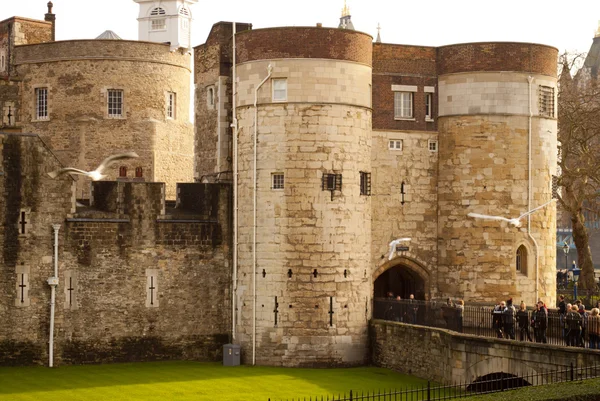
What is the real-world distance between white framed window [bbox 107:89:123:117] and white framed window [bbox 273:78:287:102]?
55.6 feet

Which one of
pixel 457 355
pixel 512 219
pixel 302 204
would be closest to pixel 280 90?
pixel 302 204

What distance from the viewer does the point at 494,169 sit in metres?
44.0

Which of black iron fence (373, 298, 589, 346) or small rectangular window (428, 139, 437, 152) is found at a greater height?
small rectangular window (428, 139, 437, 152)

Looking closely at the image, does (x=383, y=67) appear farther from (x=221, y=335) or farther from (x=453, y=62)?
(x=221, y=335)

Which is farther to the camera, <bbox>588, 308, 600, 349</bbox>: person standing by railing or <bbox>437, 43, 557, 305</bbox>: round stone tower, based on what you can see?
<bbox>437, 43, 557, 305</bbox>: round stone tower

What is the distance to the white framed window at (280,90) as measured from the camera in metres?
41.5

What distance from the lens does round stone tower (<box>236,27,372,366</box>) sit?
4103 cm

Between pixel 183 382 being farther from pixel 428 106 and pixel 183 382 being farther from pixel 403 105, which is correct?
pixel 428 106

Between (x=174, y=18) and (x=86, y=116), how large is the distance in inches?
1717

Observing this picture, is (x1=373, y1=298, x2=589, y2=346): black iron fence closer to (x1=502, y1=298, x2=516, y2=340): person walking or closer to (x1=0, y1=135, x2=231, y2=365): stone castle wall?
(x1=502, y1=298, x2=516, y2=340): person walking

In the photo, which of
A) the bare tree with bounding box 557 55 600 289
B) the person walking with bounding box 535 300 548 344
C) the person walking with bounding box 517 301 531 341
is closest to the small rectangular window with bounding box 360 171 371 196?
the person walking with bounding box 517 301 531 341

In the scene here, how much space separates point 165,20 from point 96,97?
4382 centimetres

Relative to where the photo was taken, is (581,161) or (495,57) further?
(581,161)

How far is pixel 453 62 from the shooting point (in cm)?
4475
